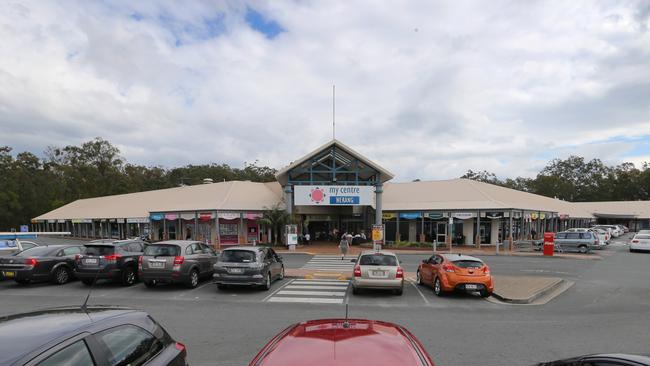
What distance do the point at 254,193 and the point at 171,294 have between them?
98.0 ft

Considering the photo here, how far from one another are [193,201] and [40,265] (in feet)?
90.4

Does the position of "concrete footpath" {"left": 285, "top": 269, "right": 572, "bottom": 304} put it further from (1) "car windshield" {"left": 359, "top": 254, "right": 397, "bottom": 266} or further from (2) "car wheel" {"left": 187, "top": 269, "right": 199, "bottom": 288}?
(2) "car wheel" {"left": 187, "top": 269, "right": 199, "bottom": 288}

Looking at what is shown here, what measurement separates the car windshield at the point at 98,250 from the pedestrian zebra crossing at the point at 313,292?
240 inches

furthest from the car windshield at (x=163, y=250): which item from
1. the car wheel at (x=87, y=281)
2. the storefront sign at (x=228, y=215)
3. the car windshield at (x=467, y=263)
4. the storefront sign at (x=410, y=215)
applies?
the storefront sign at (x=410, y=215)

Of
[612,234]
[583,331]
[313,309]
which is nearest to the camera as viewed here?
[583,331]

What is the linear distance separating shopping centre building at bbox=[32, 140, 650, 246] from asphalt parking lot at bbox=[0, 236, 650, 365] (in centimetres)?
1950

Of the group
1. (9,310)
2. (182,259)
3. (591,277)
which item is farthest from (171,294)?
(591,277)

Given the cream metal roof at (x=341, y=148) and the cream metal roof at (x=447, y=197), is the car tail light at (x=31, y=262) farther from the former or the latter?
the cream metal roof at (x=447, y=197)

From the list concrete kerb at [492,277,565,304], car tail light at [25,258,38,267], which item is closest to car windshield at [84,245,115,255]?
car tail light at [25,258,38,267]

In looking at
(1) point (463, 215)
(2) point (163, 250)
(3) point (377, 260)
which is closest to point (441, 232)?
(1) point (463, 215)

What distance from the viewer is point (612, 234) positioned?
5481 cm

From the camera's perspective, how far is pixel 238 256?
14789 mm

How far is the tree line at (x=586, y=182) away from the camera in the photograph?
94.2 metres

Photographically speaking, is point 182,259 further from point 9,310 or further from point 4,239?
point 4,239
